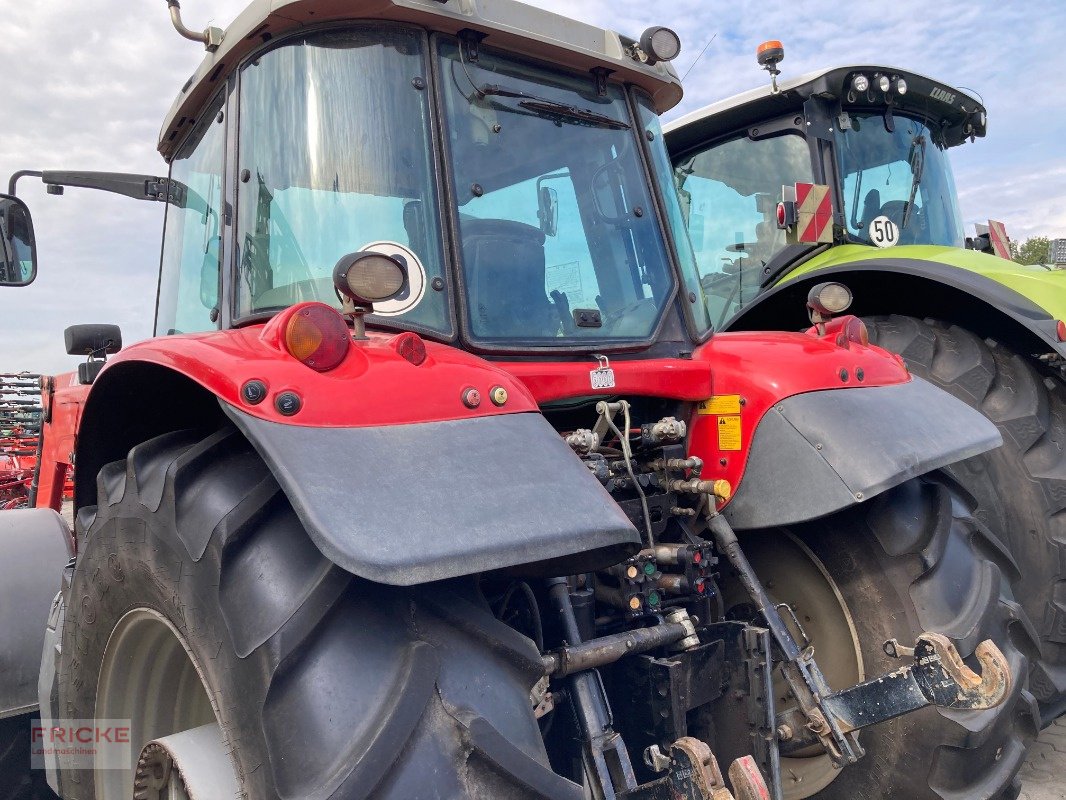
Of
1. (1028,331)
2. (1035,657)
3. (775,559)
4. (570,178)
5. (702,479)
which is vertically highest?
(570,178)

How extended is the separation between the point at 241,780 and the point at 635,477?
113 cm

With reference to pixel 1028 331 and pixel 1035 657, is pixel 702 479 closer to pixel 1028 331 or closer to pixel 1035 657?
pixel 1035 657

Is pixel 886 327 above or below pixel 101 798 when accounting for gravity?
above

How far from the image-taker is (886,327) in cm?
368

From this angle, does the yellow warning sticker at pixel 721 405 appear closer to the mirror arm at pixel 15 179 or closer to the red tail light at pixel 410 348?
the red tail light at pixel 410 348

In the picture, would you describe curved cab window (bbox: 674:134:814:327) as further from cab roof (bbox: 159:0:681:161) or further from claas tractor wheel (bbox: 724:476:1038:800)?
claas tractor wheel (bbox: 724:476:1038:800)

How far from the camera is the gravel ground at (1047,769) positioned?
2877 mm

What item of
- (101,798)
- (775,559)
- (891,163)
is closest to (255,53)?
(101,798)

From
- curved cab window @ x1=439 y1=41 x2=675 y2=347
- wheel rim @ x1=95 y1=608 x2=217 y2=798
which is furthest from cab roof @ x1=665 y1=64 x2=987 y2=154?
wheel rim @ x1=95 y1=608 x2=217 y2=798

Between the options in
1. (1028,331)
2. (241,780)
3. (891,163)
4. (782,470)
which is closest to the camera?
(241,780)

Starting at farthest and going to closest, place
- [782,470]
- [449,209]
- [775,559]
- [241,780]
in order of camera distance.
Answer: [775,559]
[782,470]
[449,209]
[241,780]

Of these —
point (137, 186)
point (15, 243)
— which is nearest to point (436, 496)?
point (15, 243)

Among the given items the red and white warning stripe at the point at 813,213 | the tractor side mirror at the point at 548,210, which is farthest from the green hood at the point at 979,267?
the tractor side mirror at the point at 548,210

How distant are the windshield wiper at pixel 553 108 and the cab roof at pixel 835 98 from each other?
7.62 ft
